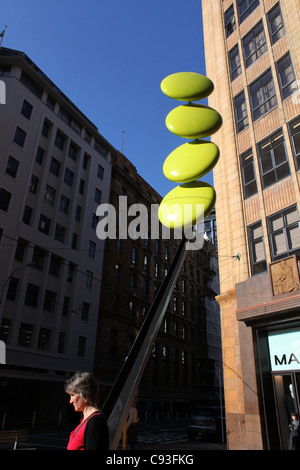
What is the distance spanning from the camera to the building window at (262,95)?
14.4 m

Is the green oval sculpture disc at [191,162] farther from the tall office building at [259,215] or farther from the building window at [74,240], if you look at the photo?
the building window at [74,240]

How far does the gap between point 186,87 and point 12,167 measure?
3005 centimetres

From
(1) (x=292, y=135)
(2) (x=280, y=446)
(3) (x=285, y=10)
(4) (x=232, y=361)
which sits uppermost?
(3) (x=285, y=10)

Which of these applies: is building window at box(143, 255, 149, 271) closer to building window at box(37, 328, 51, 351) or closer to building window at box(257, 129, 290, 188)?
building window at box(37, 328, 51, 351)

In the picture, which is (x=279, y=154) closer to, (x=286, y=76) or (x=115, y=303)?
Result: (x=286, y=76)

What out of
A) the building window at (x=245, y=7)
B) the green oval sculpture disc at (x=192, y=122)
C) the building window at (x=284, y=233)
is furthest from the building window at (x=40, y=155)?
the green oval sculpture disc at (x=192, y=122)

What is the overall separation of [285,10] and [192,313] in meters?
47.5

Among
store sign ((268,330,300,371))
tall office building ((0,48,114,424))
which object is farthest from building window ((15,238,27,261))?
store sign ((268,330,300,371))

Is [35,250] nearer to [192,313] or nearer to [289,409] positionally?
[289,409]

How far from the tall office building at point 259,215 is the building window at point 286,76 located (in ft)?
0.15

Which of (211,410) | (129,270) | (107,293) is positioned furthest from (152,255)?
(211,410)

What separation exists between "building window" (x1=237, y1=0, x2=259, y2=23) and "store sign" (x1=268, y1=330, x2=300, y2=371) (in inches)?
628

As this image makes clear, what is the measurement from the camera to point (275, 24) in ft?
49.9

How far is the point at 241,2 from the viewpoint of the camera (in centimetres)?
1778
